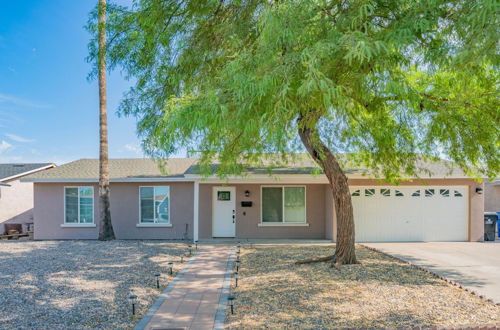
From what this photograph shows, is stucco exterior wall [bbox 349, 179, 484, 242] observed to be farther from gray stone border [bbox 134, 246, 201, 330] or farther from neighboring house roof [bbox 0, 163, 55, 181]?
neighboring house roof [bbox 0, 163, 55, 181]

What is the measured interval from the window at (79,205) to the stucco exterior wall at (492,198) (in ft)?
67.7

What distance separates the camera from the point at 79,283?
23.2 ft

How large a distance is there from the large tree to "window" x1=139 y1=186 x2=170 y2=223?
4.71 meters

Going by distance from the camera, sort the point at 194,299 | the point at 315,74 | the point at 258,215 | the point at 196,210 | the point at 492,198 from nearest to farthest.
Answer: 1. the point at 315,74
2. the point at 194,299
3. the point at 196,210
4. the point at 258,215
5. the point at 492,198

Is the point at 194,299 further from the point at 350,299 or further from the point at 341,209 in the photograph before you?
the point at 341,209

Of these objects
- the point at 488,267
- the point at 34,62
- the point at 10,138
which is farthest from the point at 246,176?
the point at 10,138

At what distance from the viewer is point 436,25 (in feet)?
14.3

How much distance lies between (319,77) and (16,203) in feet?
65.9

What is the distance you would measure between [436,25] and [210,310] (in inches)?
208

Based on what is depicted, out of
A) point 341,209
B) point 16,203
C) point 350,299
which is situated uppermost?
point 341,209

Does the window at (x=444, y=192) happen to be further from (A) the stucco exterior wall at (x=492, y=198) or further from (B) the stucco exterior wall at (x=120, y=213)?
(B) the stucco exterior wall at (x=120, y=213)

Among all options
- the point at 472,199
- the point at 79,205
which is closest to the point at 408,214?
the point at 472,199

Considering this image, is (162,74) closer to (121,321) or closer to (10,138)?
(121,321)

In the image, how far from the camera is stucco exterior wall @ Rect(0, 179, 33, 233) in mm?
17656
